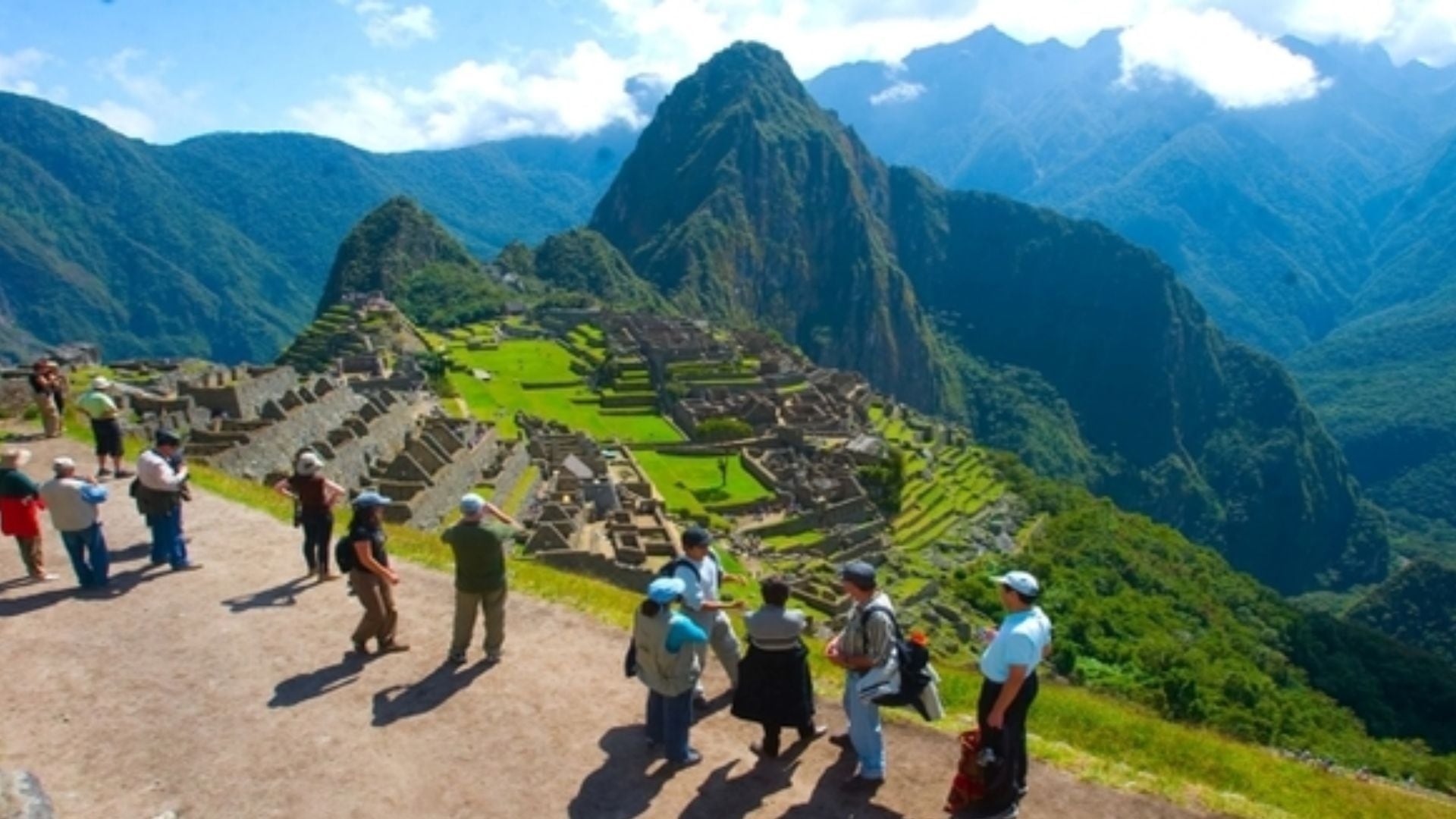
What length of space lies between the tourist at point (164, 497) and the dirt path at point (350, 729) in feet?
2.74

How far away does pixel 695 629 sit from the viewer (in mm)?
8180

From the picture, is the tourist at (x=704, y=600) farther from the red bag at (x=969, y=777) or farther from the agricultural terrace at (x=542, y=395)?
the agricultural terrace at (x=542, y=395)

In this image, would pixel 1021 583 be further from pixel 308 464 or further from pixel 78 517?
pixel 78 517

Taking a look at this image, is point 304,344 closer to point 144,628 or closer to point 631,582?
point 631,582

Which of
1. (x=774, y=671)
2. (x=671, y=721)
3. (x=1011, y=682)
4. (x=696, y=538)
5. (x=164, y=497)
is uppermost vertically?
(x=696, y=538)

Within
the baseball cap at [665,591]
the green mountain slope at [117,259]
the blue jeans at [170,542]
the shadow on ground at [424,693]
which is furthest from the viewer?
the green mountain slope at [117,259]

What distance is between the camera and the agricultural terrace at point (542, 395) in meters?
58.9

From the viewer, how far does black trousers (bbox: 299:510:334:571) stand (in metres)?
12.4

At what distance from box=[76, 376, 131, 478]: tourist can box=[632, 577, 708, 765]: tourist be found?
12.1m

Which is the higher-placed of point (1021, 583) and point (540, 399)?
point (1021, 583)

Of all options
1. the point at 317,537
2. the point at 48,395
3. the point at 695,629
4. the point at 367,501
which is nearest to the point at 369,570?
the point at 367,501

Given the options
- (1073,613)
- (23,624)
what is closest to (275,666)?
(23,624)

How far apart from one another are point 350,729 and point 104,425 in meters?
10.5

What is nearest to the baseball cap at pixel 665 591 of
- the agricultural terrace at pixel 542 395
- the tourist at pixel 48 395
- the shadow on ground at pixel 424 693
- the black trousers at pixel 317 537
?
the shadow on ground at pixel 424 693
